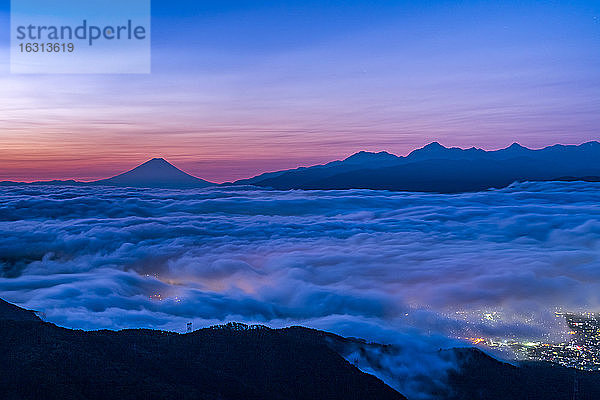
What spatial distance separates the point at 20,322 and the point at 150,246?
46716 millimetres

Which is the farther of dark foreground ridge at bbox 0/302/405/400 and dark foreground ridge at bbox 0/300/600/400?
dark foreground ridge at bbox 0/300/600/400

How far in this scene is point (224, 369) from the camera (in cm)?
1052

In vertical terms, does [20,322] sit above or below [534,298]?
above

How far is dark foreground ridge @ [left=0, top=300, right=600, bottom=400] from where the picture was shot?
26.4ft

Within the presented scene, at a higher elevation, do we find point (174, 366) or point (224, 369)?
point (174, 366)

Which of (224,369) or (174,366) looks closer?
(174,366)

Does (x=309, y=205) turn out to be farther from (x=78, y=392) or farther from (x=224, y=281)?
(x=78, y=392)

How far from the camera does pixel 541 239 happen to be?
188ft

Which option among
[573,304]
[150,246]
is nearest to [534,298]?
[573,304]

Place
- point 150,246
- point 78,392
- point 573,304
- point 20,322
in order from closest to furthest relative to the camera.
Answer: point 78,392 → point 20,322 → point 573,304 → point 150,246

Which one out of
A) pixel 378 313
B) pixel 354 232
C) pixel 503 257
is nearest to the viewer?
pixel 378 313

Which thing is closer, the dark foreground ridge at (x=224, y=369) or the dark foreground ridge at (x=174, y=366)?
the dark foreground ridge at (x=174, y=366)

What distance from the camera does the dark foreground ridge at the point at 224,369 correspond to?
8047mm

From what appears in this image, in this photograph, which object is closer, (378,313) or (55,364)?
(55,364)
